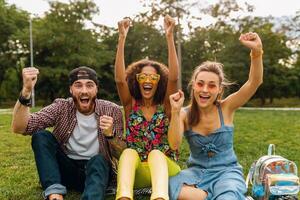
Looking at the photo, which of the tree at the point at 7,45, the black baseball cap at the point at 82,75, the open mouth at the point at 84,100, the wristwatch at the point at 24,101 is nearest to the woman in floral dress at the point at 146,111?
the black baseball cap at the point at 82,75

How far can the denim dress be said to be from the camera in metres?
3.64

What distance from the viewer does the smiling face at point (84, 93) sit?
3.93 metres

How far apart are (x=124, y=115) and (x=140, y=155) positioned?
2.08 feet

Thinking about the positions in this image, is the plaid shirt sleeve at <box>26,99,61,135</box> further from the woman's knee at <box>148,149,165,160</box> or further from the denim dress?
the denim dress

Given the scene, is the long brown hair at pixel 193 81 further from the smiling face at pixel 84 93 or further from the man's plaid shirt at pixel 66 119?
the smiling face at pixel 84 93

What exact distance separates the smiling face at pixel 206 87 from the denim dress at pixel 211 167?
220 millimetres

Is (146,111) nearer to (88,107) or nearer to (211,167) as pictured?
(88,107)

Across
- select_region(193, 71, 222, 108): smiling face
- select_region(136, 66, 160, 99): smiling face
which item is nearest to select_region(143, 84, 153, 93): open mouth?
select_region(136, 66, 160, 99): smiling face

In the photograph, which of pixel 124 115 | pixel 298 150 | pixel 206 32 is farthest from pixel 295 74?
pixel 124 115

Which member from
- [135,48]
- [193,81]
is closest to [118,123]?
[193,81]

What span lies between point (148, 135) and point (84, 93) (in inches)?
27.0

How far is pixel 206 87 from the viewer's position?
3861 millimetres

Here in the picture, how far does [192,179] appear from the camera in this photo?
149 inches

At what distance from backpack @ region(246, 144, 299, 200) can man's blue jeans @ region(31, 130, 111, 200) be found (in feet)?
4.42
